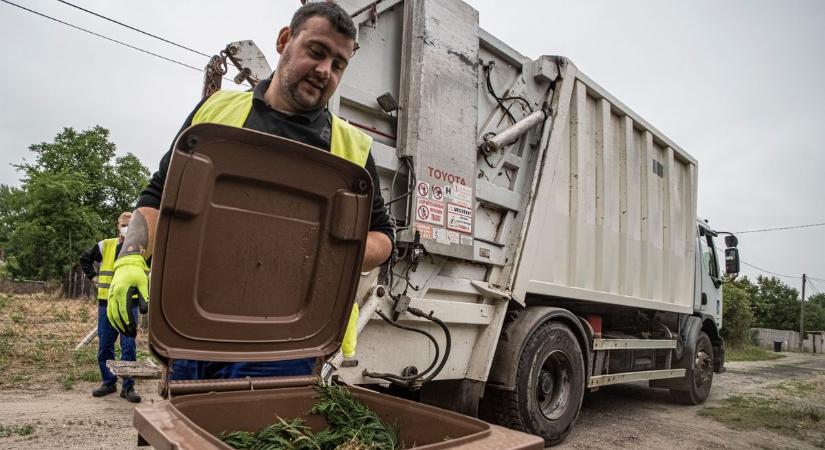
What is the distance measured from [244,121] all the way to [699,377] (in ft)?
22.9

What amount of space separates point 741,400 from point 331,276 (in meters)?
7.51

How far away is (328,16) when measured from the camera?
1.68 meters

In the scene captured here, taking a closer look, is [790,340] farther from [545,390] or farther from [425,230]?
[425,230]

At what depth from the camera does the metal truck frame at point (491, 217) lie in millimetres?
3146

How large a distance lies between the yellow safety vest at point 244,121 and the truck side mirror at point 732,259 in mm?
7212

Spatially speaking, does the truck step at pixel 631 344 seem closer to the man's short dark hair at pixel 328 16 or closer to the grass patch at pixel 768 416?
the grass patch at pixel 768 416

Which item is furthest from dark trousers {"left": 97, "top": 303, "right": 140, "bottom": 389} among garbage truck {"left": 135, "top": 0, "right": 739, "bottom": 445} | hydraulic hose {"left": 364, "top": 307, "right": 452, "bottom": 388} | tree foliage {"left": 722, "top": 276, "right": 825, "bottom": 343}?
tree foliage {"left": 722, "top": 276, "right": 825, "bottom": 343}

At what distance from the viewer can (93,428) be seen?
378cm

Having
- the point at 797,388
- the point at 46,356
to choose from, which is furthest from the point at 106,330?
the point at 797,388

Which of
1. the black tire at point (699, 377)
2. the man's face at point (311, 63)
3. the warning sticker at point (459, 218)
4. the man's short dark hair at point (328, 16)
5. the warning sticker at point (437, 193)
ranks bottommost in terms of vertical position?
the black tire at point (699, 377)

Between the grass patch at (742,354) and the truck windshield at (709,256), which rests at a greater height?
the truck windshield at (709,256)

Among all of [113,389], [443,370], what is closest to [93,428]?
[113,389]

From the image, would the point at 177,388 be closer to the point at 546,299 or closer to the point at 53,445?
the point at 53,445

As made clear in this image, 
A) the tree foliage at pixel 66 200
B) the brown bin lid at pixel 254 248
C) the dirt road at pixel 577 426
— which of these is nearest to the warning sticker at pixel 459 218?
the brown bin lid at pixel 254 248
